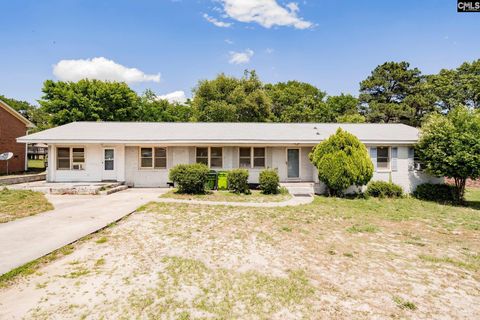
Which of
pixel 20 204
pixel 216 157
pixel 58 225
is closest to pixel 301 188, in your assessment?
pixel 216 157

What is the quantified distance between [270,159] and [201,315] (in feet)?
39.5

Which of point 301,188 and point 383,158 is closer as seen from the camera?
point 301,188

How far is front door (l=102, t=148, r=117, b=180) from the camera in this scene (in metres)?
14.5

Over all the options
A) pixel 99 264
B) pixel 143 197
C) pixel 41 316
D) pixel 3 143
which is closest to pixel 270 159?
pixel 143 197

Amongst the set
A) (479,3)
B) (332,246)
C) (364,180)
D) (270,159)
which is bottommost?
(332,246)

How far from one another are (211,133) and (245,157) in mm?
2589

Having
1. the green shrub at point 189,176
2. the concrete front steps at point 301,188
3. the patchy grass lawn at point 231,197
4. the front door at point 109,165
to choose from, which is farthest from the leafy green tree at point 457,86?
the front door at point 109,165

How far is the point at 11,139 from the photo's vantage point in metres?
20.6

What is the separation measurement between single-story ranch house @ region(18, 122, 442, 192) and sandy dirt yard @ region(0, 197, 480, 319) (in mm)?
6602

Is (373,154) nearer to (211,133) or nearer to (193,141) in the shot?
(211,133)

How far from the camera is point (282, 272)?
4.81m

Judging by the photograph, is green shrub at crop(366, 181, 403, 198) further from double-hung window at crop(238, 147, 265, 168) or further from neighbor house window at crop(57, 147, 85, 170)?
neighbor house window at crop(57, 147, 85, 170)

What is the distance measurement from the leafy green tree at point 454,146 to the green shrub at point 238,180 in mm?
9482

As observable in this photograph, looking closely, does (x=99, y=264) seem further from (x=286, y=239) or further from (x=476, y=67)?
(x=476, y=67)
